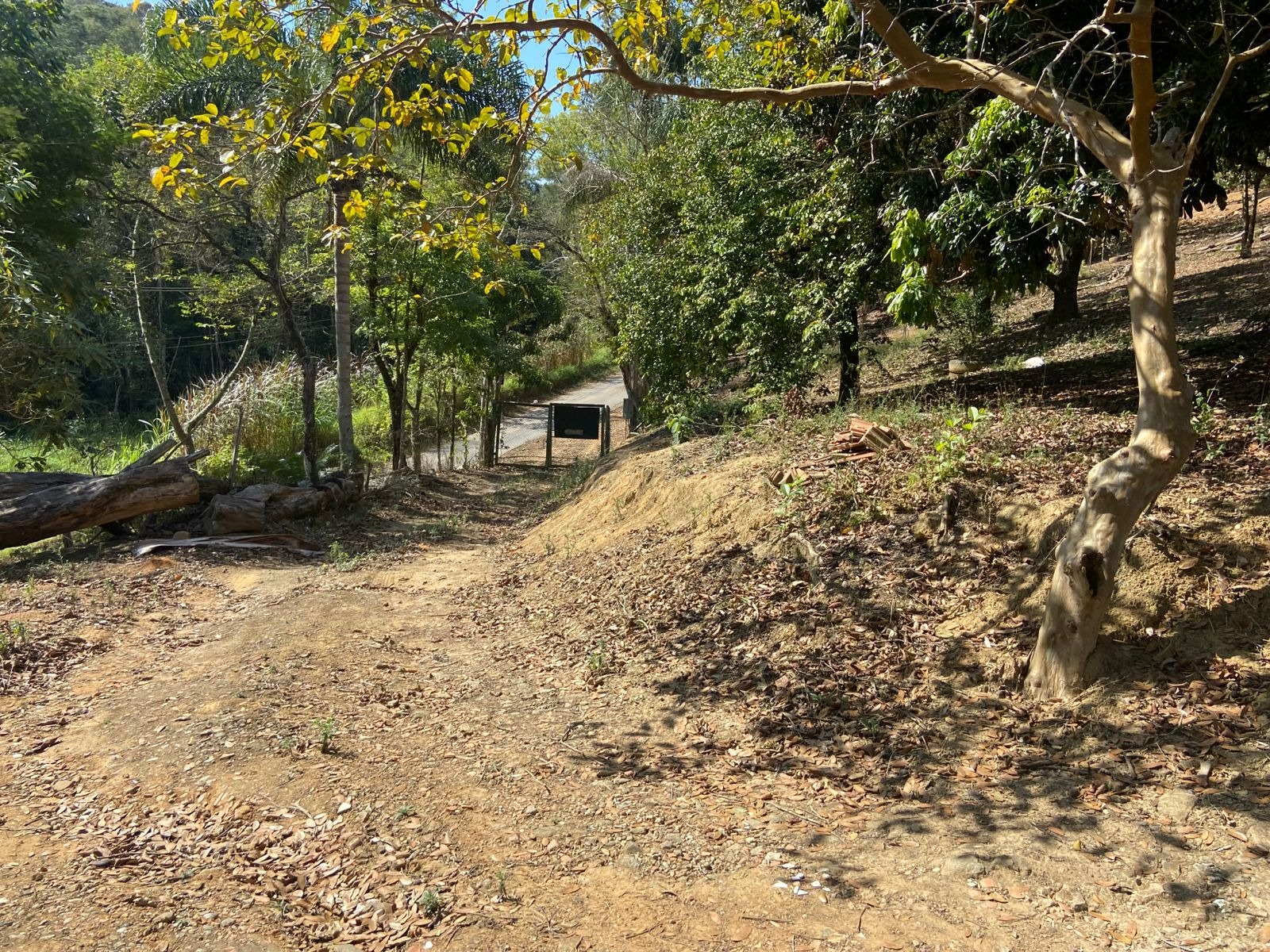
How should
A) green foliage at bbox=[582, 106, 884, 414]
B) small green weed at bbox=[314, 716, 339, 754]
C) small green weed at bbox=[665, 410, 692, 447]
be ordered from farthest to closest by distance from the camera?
small green weed at bbox=[665, 410, 692, 447] → green foliage at bbox=[582, 106, 884, 414] → small green weed at bbox=[314, 716, 339, 754]

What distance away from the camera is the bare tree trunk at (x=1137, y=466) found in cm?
428

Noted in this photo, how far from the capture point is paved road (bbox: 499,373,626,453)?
83.6 ft

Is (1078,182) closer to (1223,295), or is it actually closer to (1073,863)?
(1073,863)

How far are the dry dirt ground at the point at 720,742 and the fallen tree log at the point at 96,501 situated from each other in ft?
6.64

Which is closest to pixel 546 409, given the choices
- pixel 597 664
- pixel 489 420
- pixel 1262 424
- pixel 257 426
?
pixel 489 420

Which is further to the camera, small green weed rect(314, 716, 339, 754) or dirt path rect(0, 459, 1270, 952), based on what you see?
small green weed rect(314, 716, 339, 754)

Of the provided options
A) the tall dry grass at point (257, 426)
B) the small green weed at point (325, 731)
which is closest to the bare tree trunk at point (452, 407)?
the tall dry grass at point (257, 426)

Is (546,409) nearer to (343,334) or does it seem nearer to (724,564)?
(343,334)

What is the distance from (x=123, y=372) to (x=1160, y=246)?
3537 centimetres

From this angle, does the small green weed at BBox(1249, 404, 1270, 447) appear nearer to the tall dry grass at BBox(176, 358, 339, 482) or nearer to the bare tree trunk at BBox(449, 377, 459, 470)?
the tall dry grass at BBox(176, 358, 339, 482)

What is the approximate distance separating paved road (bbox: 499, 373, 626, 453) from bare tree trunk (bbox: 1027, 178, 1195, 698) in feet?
54.8

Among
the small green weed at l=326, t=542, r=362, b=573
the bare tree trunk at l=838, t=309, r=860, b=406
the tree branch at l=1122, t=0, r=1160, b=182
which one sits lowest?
the small green weed at l=326, t=542, r=362, b=573

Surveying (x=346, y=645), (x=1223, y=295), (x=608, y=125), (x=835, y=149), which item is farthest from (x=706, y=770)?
(x=608, y=125)

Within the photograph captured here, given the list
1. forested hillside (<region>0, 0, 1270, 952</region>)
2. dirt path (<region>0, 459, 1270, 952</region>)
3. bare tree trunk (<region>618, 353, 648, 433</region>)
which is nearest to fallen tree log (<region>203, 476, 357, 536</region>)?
forested hillside (<region>0, 0, 1270, 952</region>)
